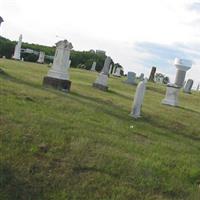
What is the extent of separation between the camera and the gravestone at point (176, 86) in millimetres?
19998

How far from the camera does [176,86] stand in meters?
20.3

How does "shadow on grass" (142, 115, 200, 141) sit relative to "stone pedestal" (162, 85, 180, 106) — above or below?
below

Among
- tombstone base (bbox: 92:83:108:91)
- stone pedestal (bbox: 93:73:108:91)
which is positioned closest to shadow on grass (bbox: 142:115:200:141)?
tombstone base (bbox: 92:83:108:91)

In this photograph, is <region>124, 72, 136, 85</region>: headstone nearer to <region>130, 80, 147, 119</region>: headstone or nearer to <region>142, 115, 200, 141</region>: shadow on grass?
<region>142, 115, 200, 141</region>: shadow on grass

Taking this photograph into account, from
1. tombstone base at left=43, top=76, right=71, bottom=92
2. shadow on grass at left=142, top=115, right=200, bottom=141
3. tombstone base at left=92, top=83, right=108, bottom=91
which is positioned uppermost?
tombstone base at left=43, top=76, right=71, bottom=92

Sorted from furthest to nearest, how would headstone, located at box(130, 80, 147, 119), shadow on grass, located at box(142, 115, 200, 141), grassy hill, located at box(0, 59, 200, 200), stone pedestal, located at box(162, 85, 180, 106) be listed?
stone pedestal, located at box(162, 85, 180, 106)
headstone, located at box(130, 80, 147, 119)
shadow on grass, located at box(142, 115, 200, 141)
grassy hill, located at box(0, 59, 200, 200)

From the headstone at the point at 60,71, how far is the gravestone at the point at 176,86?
5000 millimetres

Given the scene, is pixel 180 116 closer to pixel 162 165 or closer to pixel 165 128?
pixel 165 128

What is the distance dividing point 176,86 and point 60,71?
5813mm

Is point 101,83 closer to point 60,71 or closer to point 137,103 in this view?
point 60,71

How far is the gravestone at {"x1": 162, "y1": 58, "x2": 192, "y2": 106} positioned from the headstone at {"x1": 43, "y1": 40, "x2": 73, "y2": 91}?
5.00 meters

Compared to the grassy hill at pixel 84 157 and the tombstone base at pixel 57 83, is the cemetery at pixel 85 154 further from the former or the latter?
the tombstone base at pixel 57 83

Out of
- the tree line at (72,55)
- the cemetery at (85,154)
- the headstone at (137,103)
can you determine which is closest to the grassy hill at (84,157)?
the cemetery at (85,154)

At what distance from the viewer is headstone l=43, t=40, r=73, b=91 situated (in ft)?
54.9
